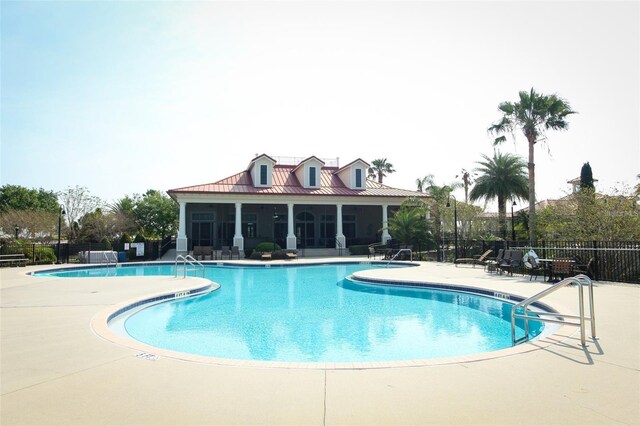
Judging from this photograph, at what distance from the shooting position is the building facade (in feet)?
92.1

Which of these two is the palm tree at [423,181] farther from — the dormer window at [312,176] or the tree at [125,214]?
the tree at [125,214]

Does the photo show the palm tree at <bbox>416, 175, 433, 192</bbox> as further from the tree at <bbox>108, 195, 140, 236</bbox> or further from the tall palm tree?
the tree at <bbox>108, 195, 140, 236</bbox>

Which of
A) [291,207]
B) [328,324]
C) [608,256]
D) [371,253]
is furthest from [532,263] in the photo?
[291,207]

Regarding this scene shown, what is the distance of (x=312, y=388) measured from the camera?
155 inches

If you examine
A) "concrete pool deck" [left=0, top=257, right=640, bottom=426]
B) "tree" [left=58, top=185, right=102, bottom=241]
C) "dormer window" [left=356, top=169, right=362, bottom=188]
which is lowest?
"concrete pool deck" [left=0, top=257, right=640, bottom=426]

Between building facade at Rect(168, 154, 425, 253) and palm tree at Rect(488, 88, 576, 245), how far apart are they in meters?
9.61

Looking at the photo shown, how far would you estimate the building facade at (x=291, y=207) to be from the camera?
28078 millimetres

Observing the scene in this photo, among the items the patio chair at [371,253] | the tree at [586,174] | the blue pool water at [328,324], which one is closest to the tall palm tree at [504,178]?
the tree at [586,174]

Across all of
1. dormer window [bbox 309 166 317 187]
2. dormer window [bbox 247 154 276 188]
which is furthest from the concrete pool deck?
dormer window [bbox 309 166 317 187]

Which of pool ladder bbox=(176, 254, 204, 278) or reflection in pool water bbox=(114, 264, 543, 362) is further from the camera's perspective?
pool ladder bbox=(176, 254, 204, 278)

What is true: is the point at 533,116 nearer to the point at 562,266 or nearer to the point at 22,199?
the point at 562,266

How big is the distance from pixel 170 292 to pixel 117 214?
26.8 meters

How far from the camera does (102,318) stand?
7355 mm

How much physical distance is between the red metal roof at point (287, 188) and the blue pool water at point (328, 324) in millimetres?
14377
